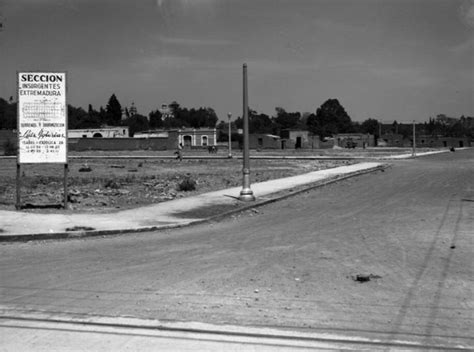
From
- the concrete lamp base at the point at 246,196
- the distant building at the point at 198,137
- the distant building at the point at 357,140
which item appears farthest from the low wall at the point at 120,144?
the concrete lamp base at the point at 246,196

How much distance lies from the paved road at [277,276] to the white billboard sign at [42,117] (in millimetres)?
5114

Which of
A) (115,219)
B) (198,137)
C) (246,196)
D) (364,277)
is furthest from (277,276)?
(198,137)

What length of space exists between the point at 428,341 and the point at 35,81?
42.0ft

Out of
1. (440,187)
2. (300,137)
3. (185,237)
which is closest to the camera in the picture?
(185,237)

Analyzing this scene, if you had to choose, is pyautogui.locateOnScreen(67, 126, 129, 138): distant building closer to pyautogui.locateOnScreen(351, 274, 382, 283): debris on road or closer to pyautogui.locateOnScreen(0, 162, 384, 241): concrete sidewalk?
pyautogui.locateOnScreen(0, 162, 384, 241): concrete sidewalk

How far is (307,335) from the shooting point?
5660 mm

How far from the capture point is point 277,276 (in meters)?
8.04

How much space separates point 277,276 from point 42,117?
10.0 meters

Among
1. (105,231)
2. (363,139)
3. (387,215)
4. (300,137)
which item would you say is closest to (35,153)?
(105,231)

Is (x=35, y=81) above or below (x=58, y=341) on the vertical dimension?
above

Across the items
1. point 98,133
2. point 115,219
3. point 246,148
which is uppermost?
point 98,133

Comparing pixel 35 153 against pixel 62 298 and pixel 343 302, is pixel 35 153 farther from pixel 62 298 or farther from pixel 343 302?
pixel 343 302

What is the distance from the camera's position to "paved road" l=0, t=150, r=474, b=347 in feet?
20.5

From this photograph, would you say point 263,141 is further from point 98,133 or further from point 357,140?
point 98,133
